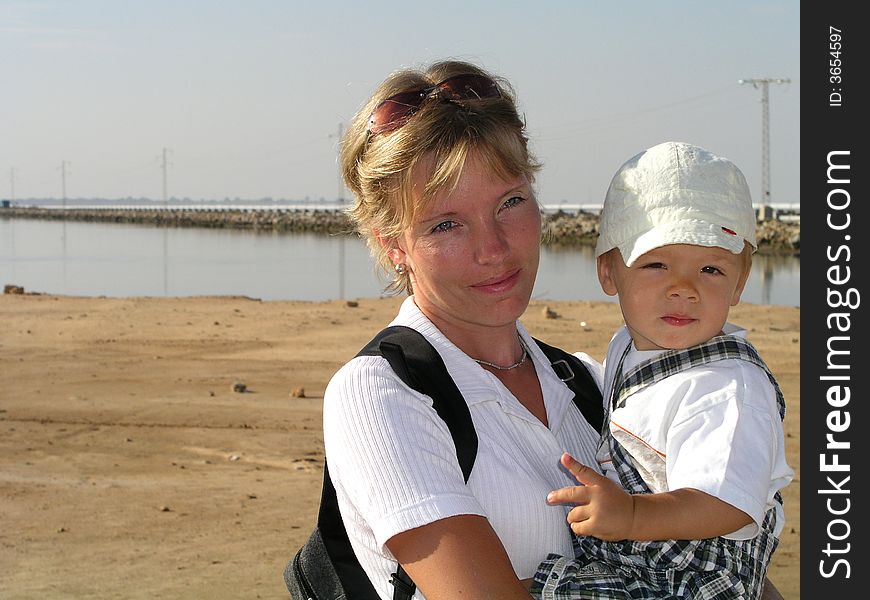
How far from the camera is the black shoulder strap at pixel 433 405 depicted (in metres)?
2.21

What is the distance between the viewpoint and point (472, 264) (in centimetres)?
250

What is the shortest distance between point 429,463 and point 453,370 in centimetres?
34

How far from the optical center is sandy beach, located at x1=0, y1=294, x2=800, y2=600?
6.00 m

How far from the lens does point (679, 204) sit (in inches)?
100

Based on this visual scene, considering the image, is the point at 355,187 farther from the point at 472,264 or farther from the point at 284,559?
the point at 284,559

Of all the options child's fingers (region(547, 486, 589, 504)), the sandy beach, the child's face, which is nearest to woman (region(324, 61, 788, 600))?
child's fingers (region(547, 486, 589, 504))

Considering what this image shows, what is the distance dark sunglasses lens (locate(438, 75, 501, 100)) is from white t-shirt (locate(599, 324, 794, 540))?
76 centimetres

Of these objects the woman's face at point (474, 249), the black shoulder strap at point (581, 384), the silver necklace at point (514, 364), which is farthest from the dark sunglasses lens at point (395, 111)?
the black shoulder strap at point (581, 384)

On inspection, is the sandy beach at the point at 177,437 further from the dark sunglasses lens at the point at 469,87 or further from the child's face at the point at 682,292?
the dark sunglasses lens at the point at 469,87

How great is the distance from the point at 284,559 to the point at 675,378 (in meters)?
4.08

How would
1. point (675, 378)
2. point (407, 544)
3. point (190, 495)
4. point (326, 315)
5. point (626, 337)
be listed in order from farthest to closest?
point (326, 315)
point (190, 495)
point (626, 337)
point (675, 378)
point (407, 544)

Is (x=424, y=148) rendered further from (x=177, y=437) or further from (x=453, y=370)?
(x=177, y=437)

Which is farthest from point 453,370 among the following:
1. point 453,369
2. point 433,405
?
point 433,405
